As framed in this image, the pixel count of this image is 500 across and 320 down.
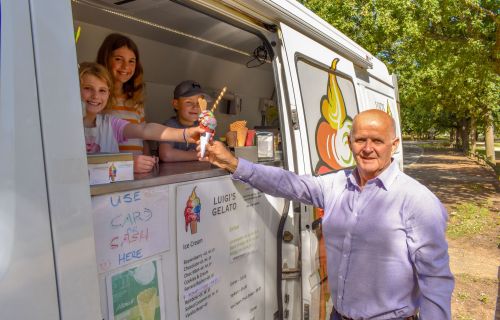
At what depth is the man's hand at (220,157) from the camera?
2.23 metres

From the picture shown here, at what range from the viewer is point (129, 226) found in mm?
1637

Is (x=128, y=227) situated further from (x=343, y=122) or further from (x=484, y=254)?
→ (x=484, y=254)

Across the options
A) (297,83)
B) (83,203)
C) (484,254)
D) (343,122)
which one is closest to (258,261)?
(297,83)

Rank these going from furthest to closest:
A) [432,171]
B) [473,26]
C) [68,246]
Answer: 1. [432,171]
2. [473,26]
3. [68,246]

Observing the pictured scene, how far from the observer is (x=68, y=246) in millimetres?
1202

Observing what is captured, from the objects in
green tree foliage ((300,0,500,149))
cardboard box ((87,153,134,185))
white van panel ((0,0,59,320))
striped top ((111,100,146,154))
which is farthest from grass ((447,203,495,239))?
white van panel ((0,0,59,320))

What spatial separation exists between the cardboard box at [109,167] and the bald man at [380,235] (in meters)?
0.60

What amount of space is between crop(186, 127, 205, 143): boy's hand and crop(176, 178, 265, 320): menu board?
244 millimetres

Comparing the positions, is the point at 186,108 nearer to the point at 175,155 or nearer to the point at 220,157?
the point at 175,155

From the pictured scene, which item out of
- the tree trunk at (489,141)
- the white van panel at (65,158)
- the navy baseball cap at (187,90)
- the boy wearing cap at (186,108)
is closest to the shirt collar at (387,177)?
the boy wearing cap at (186,108)

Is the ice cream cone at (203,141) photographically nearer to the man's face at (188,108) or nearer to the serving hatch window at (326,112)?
the serving hatch window at (326,112)

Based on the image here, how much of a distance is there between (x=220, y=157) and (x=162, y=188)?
0.50m

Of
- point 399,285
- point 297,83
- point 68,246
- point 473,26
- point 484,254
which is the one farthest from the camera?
point 473,26

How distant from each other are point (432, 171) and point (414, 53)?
991 centimetres
